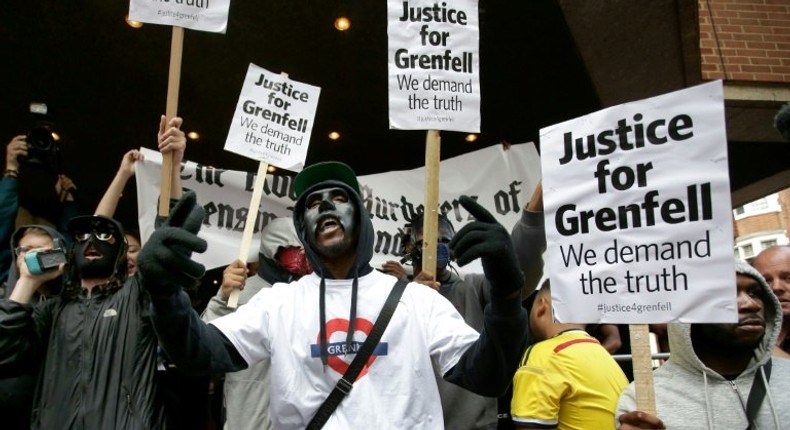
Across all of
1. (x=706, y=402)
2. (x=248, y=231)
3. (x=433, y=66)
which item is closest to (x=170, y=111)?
(x=248, y=231)

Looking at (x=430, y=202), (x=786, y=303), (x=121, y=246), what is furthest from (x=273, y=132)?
(x=786, y=303)

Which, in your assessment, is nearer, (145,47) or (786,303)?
(786,303)

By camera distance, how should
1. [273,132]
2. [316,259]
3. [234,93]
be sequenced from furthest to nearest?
[234,93] → [273,132] → [316,259]

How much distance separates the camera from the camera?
3238 mm

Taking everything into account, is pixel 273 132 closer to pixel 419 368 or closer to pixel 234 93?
pixel 419 368

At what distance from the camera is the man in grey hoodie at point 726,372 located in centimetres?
226

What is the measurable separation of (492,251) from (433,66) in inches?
87.1

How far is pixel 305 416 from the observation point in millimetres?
1977

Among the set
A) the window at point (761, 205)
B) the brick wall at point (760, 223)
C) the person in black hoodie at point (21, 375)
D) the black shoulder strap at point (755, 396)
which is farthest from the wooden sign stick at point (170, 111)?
the window at point (761, 205)

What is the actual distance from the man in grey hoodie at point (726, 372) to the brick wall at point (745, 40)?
4.99 m

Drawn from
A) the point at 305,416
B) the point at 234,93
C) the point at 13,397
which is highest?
the point at 234,93

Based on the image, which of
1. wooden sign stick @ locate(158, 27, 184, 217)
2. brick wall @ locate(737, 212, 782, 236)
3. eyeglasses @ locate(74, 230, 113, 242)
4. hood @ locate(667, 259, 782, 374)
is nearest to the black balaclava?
eyeglasses @ locate(74, 230, 113, 242)

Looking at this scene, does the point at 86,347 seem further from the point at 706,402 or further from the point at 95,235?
the point at 706,402

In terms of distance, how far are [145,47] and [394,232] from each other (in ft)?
11.8
